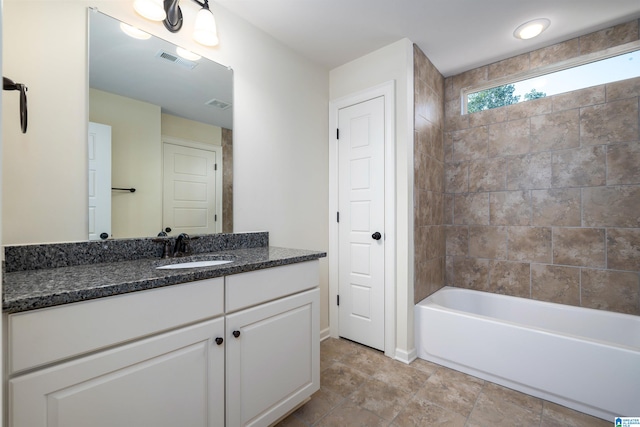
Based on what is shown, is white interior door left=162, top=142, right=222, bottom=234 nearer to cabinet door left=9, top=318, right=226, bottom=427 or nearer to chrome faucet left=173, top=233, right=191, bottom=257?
chrome faucet left=173, top=233, right=191, bottom=257

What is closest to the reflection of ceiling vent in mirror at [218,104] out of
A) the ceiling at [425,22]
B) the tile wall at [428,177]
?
the ceiling at [425,22]

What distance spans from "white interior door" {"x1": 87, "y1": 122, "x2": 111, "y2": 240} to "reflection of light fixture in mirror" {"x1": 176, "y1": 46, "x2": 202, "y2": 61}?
608mm

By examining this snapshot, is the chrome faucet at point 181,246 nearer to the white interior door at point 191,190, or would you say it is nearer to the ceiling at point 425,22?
the white interior door at point 191,190

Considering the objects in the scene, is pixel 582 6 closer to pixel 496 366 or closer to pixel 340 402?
pixel 496 366

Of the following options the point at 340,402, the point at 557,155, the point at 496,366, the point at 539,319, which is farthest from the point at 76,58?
the point at 539,319

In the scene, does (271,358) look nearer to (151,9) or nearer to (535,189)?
(151,9)

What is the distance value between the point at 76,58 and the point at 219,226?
3.48 feet

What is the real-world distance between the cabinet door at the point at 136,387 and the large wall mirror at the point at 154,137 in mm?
677

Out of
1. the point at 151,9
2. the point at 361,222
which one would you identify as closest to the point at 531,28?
the point at 361,222

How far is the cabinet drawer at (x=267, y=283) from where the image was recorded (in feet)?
4.10

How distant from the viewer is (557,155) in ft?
7.53

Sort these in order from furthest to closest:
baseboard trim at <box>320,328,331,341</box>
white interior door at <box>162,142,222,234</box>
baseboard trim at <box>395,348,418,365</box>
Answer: baseboard trim at <box>320,328,331,341</box>, baseboard trim at <box>395,348,418,365</box>, white interior door at <box>162,142,222,234</box>

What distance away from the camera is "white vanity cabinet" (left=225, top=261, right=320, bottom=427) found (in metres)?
1.25

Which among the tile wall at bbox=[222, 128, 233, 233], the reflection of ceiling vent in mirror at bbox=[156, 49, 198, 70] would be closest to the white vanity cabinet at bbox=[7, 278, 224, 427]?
the tile wall at bbox=[222, 128, 233, 233]
